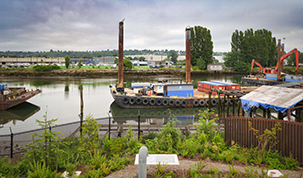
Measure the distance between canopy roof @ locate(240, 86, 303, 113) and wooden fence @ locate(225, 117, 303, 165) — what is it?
3257 mm

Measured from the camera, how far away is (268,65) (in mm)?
112688

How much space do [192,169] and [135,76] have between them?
8254 cm

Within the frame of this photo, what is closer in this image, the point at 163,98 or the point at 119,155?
the point at 119,155

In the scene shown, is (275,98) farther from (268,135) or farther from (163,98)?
(163,98)

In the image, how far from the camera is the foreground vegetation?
7219 mm

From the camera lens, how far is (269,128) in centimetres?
910

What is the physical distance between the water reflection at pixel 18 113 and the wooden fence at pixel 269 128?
21587 millimetres

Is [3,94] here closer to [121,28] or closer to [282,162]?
[121,28]

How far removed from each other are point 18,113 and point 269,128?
27.4 metres

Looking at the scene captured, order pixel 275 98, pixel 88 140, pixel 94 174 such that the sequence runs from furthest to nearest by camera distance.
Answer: pixel 275 98 < pixel 88 140 < pixel 94 174

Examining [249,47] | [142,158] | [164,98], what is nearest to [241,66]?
[249,47]

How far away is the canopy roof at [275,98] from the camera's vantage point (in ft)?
38.8

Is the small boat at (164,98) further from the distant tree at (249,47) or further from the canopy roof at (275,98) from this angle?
the distant tree at (249,47)

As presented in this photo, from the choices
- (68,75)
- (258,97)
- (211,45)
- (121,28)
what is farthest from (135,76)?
(258,97)
